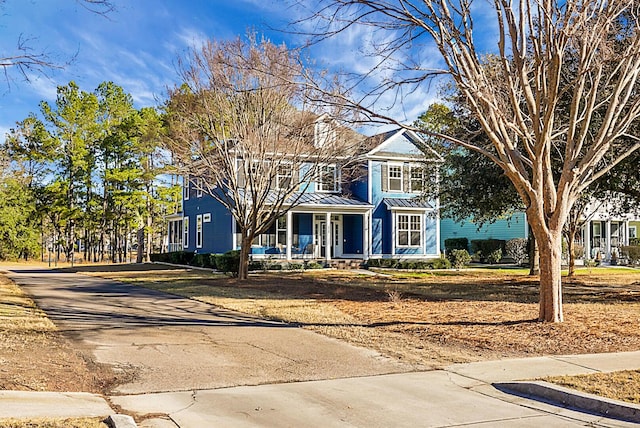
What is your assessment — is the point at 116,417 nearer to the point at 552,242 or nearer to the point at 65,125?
the point at 552,242

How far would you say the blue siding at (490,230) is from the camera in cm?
3856

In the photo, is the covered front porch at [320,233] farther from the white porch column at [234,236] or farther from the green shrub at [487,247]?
the green shrub at [487,247]

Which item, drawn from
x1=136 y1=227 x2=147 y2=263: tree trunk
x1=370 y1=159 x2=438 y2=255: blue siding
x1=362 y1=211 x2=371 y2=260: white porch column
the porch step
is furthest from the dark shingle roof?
x1=136 y1=227 x2=147 y2=263: tree trunk

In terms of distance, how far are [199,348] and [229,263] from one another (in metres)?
17.9

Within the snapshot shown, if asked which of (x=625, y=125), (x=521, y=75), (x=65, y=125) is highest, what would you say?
(x=65, y=125)

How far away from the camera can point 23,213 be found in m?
44.1

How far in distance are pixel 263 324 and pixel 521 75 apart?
6847 millimetres

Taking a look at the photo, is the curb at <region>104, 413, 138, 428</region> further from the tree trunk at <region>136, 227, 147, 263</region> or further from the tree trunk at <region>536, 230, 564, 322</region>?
the tree trunk at <region>136, 227, 147, 263</region>

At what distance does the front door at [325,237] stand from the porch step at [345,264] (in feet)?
2.74

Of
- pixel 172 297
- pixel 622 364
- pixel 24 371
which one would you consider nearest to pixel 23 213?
pixel 172 297

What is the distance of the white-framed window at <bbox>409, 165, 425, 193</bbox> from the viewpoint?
88.1ft

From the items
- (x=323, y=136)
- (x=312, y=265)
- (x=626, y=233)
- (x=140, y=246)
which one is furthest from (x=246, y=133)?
(x=626, y=233)

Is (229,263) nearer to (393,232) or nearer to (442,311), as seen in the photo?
(393,232)

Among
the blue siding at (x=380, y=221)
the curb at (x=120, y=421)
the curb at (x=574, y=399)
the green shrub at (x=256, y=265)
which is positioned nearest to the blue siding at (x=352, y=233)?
the blue siding at (x=380, y=221)
